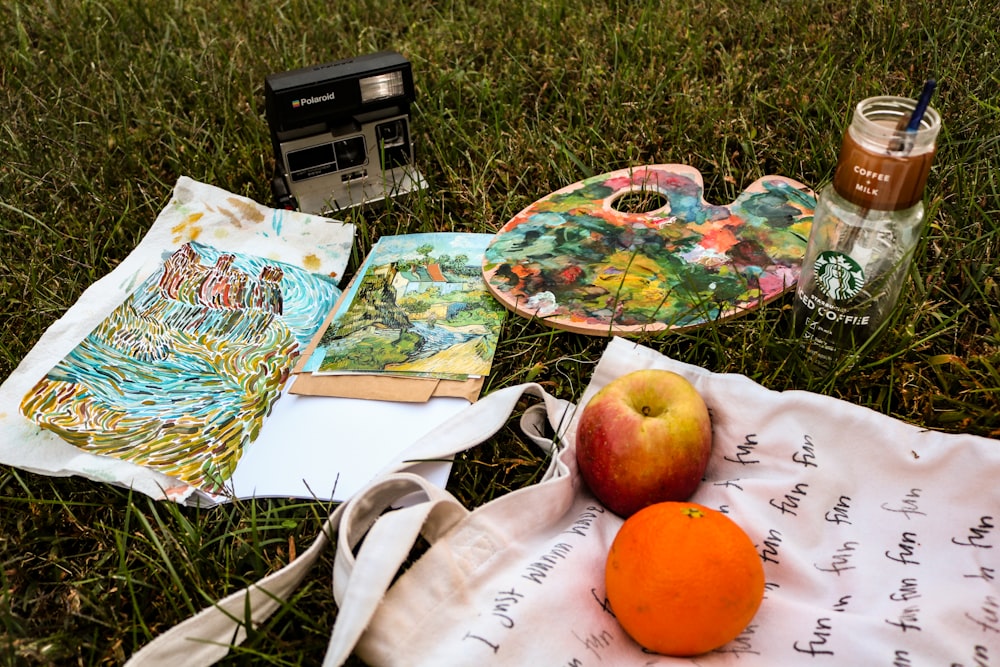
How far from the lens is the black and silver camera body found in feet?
5.81

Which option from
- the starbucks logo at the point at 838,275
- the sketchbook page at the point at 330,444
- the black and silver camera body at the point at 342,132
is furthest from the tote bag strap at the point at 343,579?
the black and silver camera body at the point at 342,132

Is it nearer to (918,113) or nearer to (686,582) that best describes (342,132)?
(918,113)

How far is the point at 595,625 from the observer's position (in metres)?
1.01

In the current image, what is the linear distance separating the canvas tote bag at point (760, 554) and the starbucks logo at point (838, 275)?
0.23 metres

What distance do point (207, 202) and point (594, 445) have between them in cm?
124

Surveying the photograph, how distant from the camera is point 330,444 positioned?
4.58 feet

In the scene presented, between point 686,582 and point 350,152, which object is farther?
point 350,152

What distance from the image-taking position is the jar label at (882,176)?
109cm

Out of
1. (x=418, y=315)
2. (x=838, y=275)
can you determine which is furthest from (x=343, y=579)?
(x=838, y=275)

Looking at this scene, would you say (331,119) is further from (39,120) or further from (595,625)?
(595,625)

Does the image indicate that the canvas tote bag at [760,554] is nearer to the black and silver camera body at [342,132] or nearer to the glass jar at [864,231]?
the glass jar at [864,231]

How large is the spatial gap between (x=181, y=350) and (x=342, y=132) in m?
0.63

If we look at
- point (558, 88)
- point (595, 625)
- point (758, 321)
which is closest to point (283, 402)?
point (595, 625)

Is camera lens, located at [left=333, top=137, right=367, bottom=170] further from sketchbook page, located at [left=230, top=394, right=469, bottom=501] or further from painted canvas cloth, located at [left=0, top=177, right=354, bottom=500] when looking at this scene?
sketchbook page, located at [left=230, top=394, right=469, bottom=501]
